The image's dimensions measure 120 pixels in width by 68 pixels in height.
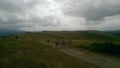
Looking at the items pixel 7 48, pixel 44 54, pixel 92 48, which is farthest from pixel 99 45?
pixel 7 48

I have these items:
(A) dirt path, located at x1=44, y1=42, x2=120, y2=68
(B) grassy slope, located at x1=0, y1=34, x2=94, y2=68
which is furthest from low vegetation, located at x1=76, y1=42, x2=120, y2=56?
(B) grassy slope, located at x1=0, y1=34, x2=94, y2=68

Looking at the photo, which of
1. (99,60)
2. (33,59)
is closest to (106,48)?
(99,60)

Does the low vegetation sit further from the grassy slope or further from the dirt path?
the grassy slope

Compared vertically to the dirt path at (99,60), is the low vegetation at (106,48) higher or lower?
higher

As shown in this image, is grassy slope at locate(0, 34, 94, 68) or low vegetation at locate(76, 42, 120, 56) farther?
low vegetation at locate(76, 42, 120, 56)

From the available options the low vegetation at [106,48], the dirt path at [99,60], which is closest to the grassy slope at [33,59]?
the dirt path at [99,60]

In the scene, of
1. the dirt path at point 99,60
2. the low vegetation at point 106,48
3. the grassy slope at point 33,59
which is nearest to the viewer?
the grassy slope at point 33,59

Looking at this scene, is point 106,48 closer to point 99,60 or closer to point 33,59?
point 99,60

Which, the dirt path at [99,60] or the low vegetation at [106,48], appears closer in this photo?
the dirt path at [99,60]

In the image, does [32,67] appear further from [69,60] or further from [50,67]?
[69,60]

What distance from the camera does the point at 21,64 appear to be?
5222 cm

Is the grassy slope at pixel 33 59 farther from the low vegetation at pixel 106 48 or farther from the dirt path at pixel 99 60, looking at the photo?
the low vegetation at pixel 106 48

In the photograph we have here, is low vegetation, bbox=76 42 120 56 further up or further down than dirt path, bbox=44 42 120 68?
further up

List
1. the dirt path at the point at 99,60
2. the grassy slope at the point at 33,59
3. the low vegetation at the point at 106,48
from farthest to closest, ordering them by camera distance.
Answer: the low vegetation at the point at 106,48 → the dirt path at the point at 99,60 → the grassy slope at the point at 33,59
